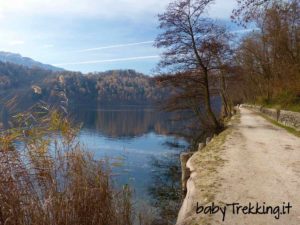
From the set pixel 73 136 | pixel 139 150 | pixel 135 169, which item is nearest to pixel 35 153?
pixel 73 136

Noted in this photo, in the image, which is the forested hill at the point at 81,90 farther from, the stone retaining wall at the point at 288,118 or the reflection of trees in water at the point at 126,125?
the stone retaining wall at the point at 288,118

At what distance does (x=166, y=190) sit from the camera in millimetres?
15531

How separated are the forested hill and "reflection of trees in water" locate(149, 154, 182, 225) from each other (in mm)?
4650

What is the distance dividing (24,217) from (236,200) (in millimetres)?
3789

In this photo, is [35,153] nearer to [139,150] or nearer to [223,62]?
[223,62]

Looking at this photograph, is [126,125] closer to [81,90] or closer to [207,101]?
[207,101]

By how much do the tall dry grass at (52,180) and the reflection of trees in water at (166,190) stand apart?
11.6 ft

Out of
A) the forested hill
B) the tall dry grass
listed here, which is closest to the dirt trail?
the tall dry grass

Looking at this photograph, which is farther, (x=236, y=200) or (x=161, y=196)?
(x=161, y=196)

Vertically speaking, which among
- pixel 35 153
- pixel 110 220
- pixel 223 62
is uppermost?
pixel 223 62

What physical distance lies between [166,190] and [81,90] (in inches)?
305

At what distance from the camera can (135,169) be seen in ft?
70.1

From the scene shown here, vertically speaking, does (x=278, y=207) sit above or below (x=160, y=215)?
above

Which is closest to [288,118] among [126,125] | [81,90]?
[81,90]
